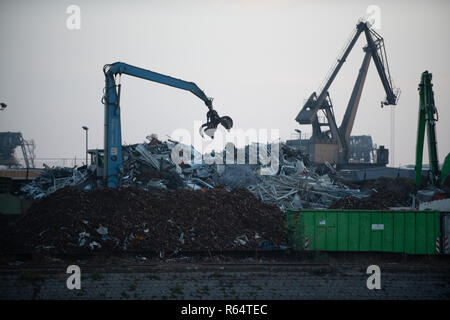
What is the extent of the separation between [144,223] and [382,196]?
1207 cm

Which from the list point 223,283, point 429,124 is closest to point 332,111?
point 429,124

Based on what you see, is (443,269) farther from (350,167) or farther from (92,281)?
(350,167)

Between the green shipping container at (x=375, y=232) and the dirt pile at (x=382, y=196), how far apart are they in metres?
4.51

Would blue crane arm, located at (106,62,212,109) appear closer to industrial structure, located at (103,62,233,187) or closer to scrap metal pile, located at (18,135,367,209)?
industrial structure, located at (103,62,233,187)

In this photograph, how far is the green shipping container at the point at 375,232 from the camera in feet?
44.4

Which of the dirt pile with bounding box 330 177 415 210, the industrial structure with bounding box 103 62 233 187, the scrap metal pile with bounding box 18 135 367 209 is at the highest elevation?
the industrial structure with bounding box 103 62 233 187

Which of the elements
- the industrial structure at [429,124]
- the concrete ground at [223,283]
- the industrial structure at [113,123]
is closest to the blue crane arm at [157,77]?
the industrial structure at [113,123]

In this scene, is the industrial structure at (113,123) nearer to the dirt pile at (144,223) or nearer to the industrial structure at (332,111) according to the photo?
the dirt pile at (144,223)

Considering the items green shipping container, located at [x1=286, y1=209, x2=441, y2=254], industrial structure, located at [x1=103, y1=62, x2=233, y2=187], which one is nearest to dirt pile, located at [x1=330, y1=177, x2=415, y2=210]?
green shipping container, located at [x1=286, y1=209, x2=441, y2=254]

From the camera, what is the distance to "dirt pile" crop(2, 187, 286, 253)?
44.8 feet

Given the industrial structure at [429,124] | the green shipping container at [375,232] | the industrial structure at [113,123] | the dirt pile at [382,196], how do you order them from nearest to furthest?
1. the green shipping container at [375,232]
2. the industrial structure at [113,123]
3. the dirt pile at [382,196]
4. the industrial structure at [429,124]

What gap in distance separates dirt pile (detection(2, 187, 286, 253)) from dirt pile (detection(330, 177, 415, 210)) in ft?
13.8

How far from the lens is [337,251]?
45.0ft

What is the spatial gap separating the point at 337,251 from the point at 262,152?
1076 centimetres
